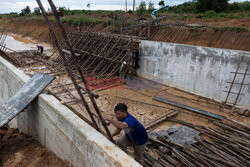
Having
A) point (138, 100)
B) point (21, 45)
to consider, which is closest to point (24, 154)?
point (138, 100)

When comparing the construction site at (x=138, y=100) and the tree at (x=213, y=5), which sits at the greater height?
the tree at (x=213, y=5)

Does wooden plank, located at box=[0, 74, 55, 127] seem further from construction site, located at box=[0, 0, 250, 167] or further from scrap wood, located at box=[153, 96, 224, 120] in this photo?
scrap wood, located at box=[153, 96, 224, 120]

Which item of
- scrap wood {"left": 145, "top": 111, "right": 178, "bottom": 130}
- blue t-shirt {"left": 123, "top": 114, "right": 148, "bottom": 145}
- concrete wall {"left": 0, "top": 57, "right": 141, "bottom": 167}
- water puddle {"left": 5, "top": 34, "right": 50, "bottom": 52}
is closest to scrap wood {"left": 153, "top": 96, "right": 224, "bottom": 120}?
scrap wood {"left": 145, "top": 111, "right": 178, "bottom": 130}

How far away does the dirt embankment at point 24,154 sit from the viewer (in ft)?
14.1

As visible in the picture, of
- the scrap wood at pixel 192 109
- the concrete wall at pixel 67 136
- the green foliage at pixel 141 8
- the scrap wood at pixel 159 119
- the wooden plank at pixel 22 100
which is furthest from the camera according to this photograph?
the green foliage at pixel 141 8

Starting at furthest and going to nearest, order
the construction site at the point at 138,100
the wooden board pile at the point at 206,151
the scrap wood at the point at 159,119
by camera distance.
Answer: the scrap wood at the point at 159,119 < the wooden board pile at the point at 206,151 < the construction site at the point at 138,100

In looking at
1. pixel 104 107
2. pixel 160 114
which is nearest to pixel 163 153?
pixel 160 114

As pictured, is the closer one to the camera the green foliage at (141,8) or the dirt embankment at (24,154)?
the dirt embankment at (24,154)

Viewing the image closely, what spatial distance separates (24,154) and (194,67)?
8.03m

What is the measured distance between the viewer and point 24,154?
15.6 ft

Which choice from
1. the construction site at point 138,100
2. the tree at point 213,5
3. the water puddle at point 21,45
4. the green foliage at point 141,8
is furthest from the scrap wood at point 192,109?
the green foliage at point 141,8

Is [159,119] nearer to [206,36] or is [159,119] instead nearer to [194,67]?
[194,67]

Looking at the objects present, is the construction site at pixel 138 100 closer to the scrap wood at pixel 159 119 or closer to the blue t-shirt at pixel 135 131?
the scrap wood at pixel 159 119

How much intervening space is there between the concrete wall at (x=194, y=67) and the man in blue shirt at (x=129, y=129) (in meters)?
6.18
